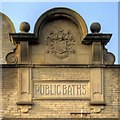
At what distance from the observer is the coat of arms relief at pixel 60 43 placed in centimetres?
1950

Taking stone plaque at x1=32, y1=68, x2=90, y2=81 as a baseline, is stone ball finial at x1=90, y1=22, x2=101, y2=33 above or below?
above

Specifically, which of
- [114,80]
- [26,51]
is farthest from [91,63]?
[26,51]

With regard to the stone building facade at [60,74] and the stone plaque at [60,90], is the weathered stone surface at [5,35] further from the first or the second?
the stone plaque at [60,90]

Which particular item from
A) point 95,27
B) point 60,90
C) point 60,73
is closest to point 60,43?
point 60,73

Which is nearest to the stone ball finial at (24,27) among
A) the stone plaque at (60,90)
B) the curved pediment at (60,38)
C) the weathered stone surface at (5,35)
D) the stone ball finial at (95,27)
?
the curved pediment at (60,38)

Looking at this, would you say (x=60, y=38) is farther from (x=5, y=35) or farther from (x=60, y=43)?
(x=5, y=35)

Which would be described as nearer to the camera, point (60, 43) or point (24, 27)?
point (24, 27)

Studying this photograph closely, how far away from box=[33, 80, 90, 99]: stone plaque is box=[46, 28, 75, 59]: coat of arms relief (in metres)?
1.02

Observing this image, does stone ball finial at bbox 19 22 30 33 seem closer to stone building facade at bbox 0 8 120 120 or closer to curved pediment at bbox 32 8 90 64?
stone building facade at bbox 0 8 120 120

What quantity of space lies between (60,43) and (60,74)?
1139 millimetres

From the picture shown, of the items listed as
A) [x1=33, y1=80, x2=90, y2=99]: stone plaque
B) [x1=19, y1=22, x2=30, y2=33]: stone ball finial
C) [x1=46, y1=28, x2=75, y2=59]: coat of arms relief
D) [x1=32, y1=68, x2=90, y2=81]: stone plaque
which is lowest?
[x1=33, y1=80, x2=90, y2=99]: stone plaque

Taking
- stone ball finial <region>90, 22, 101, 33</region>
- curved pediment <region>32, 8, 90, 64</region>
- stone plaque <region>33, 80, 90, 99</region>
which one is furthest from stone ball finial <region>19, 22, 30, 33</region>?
stone ball finial <region>90, 22, 101, 33</region>

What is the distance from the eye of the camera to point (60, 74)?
1927 centimetres

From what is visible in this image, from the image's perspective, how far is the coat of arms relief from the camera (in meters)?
19.5
